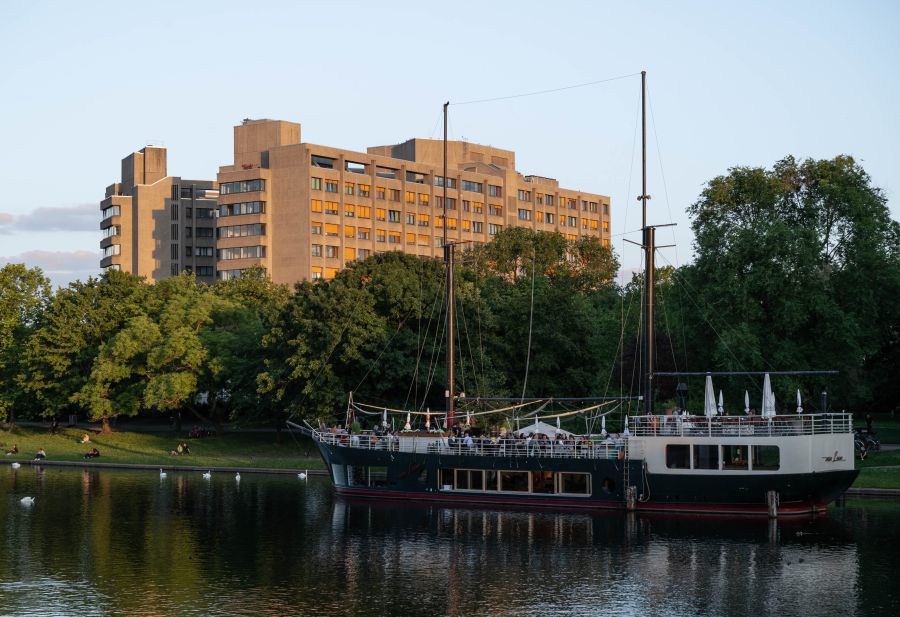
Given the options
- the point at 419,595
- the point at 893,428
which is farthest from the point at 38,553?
the point at 893,428

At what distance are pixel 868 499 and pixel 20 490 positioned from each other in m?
51.2

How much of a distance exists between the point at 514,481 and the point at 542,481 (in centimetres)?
174

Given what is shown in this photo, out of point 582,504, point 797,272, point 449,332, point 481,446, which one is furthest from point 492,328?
point 582,504

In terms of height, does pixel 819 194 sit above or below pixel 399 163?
below

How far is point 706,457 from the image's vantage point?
5706 centimetres

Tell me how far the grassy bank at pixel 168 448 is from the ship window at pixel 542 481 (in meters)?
26.0

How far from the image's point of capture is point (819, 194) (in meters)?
81.6

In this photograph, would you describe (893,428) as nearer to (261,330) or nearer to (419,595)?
(261,330)

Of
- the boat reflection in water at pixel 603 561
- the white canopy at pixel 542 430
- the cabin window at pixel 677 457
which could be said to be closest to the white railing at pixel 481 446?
the white canopy at pixel 542 430

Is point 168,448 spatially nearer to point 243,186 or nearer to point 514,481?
point 514,481

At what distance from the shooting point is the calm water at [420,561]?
37125 mm

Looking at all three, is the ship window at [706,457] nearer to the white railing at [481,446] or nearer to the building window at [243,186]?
the white railing at [481,446]

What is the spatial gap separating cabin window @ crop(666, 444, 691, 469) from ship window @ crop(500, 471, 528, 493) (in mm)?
8323

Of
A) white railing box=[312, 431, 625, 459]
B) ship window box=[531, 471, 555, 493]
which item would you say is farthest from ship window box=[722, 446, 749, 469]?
ship window box=[531, 471, 555, 493]
